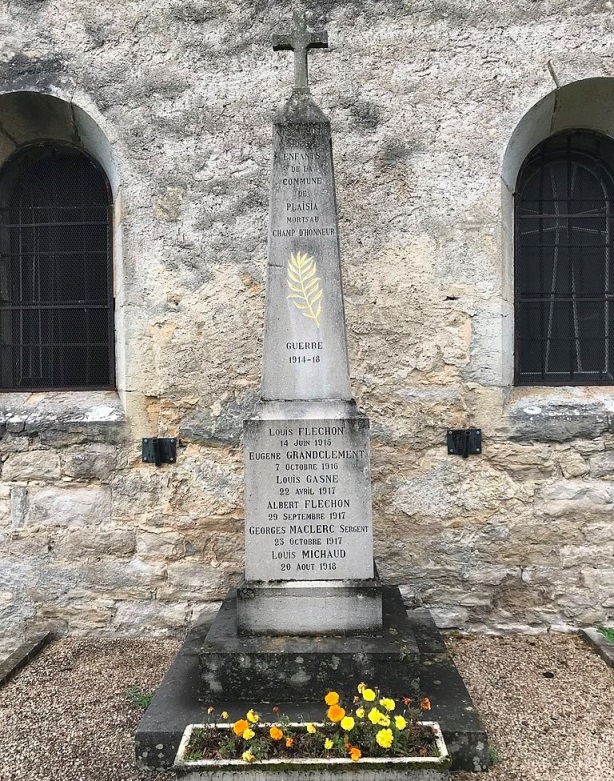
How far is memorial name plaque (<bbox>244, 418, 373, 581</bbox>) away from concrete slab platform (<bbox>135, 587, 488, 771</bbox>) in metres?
0.61

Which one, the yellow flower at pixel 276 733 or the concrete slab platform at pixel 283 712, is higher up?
the yellow flower at pixel 276 733

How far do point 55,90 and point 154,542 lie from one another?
3.33 meters

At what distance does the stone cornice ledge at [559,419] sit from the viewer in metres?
4.30

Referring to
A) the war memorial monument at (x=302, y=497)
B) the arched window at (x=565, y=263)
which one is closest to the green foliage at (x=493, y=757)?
the war memorial monument at (x=302, y=497)

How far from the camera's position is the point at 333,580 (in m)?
3.13

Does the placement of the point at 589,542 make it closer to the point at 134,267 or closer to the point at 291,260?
the point at 291,260

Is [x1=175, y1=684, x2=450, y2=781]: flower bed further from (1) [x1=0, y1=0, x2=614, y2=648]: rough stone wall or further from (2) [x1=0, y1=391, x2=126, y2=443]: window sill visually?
(2) [x1=0, y1=391, x2=126, y2=443]: window sill

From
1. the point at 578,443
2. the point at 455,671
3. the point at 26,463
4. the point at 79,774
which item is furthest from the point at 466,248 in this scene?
the point at 79,774

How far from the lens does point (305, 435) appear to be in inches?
123

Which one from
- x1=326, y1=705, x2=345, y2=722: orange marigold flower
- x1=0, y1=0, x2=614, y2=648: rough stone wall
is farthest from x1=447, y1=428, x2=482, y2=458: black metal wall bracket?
x1=326, y1=705, x2=345, y2=722: orange marigold flower

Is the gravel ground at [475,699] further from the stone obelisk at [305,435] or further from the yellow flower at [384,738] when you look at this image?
the stone obelisk at [305,435]

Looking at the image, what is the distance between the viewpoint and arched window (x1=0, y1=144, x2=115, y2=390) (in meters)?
4.81

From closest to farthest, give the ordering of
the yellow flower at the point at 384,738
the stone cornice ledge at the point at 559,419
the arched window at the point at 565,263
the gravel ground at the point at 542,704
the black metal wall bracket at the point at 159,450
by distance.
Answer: the yellow flower at the point at 384,738
the gravel ground at the point at 542,704
the stone cornice ledge at the point at 559,419
the black metal wall bracket at the point at 159,450
the arched window at the point at 565,263

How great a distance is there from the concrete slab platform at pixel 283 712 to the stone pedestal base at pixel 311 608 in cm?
33
